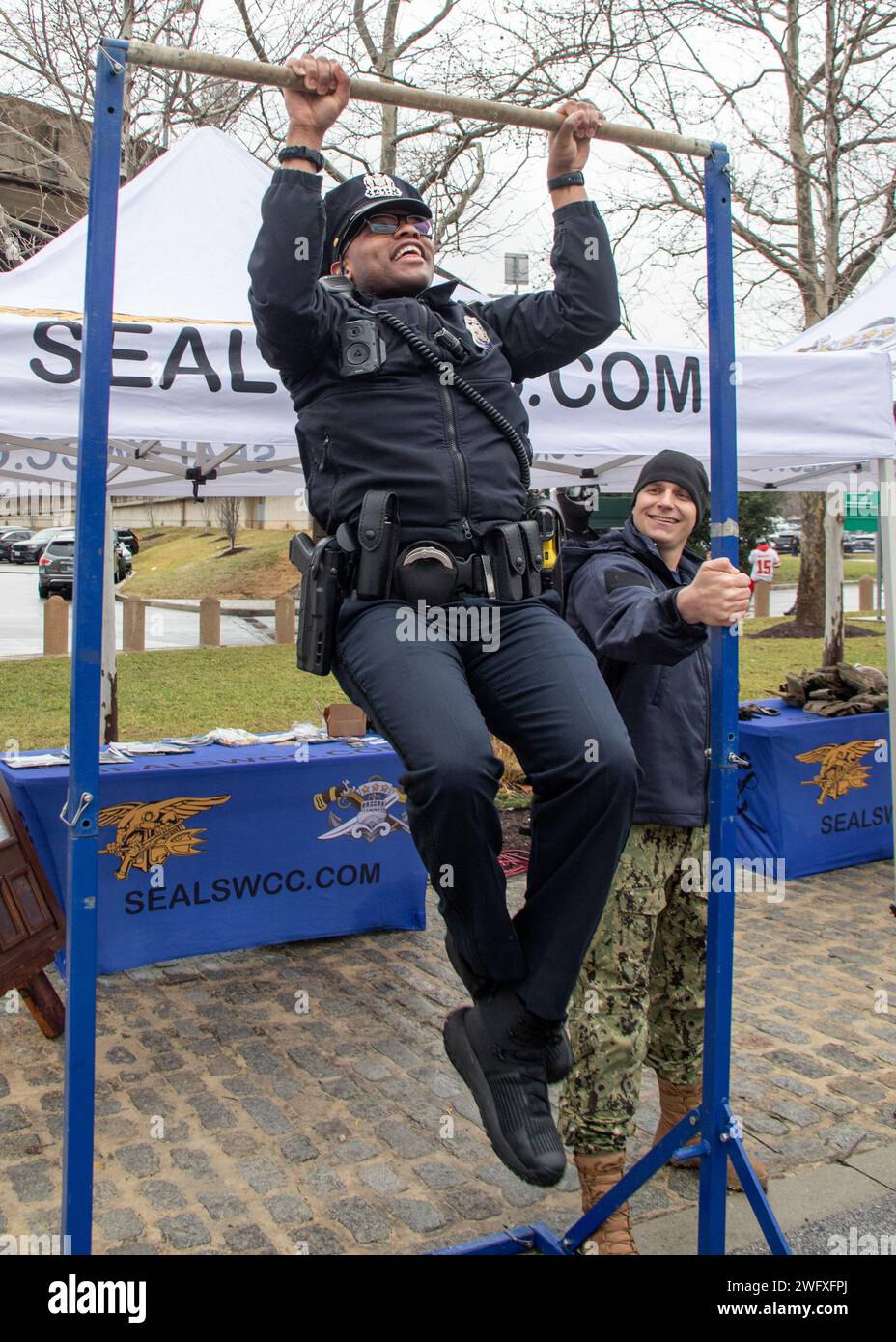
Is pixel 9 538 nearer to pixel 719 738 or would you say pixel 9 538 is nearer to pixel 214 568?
pixel 214 568

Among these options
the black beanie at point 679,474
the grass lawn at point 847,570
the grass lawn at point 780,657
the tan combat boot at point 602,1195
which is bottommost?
the tan combat boot at point 602,1195

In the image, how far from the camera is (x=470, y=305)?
3070mm

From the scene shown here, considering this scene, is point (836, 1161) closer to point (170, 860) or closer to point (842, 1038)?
point (842, 1038)

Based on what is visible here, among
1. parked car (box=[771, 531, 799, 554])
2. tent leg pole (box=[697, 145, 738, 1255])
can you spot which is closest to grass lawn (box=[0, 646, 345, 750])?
tent leg pole (box=[697, 145, 738, 1255])

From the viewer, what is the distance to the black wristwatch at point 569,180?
2867 mm

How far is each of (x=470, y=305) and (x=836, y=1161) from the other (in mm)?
3068

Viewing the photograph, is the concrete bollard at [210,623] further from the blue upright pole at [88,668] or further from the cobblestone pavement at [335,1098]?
the blue upright pole at [88,668]

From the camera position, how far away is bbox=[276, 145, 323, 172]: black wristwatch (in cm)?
245

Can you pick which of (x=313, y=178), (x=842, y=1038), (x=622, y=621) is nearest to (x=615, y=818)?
(x=622, y=621)

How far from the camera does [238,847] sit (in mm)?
5551

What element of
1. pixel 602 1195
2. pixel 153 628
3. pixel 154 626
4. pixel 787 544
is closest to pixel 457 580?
pixel 602 1195

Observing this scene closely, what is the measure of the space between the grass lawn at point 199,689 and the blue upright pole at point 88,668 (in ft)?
28.6

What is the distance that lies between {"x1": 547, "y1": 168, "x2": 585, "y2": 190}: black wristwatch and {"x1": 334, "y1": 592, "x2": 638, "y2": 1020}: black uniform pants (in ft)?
3.93

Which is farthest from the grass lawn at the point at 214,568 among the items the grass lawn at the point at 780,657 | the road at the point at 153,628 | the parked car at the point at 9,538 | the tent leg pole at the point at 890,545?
the tent leg pole at the point at 890,545
